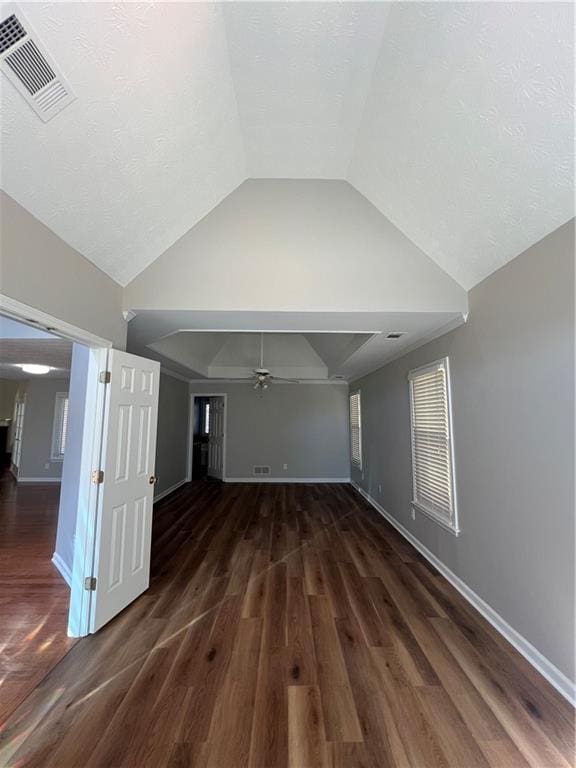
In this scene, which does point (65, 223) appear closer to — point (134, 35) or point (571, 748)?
point (134, 35)

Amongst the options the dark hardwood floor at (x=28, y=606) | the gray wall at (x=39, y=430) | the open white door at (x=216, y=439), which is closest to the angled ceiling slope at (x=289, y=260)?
the dark hardwood floor at (x=28, y=606)

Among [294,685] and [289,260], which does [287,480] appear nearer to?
[294,685]

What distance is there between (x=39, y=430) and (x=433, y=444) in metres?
8.32

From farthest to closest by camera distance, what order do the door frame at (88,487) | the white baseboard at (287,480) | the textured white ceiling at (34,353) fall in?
the white baseboard at (287,480), the textured white ceiling at (34,353), the door frame at (88,487)

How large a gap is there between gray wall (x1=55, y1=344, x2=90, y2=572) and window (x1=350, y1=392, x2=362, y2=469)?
485 cm

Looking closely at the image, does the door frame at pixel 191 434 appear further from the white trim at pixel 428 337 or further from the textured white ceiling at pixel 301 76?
the textured white ceiling at pixel 301 76

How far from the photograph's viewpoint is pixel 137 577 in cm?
264

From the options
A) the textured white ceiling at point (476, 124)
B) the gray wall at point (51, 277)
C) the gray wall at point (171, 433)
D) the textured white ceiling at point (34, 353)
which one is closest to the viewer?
the textured white ceiling at point (476, 124)

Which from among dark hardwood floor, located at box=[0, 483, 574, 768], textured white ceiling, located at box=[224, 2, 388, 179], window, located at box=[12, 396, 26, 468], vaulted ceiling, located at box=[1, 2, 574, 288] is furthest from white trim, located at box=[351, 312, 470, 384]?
window, located at box=[12, 396, 26, 468]

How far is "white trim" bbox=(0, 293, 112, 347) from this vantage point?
1.58 metres

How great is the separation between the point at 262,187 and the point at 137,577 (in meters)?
3.49

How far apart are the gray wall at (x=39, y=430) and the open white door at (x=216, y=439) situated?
3.38m

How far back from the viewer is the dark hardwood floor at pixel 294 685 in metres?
1.43

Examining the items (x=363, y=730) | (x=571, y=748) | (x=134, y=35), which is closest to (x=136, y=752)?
(x=363, y=730)
